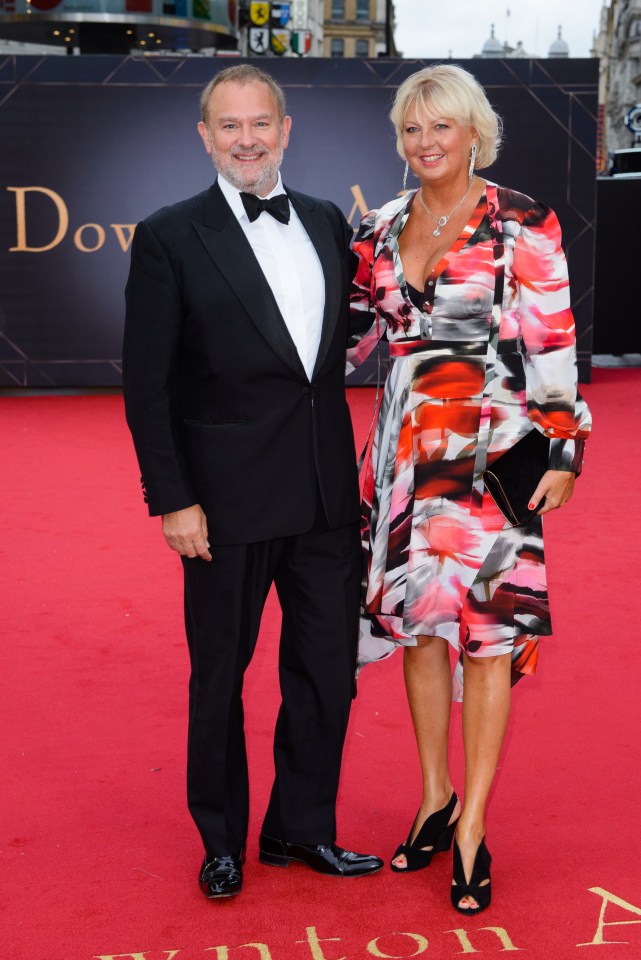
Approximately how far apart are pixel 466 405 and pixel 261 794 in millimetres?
1244

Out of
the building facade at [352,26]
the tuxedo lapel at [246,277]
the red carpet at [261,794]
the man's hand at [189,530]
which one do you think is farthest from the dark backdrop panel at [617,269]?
the building facade at [352,26]

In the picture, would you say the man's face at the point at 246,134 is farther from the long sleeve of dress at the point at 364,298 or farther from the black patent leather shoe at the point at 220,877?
the black patent leather shoe at the point at 220,877

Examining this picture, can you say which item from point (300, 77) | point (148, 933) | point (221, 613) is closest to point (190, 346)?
point (221, 613)

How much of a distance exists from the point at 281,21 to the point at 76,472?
26.8 m

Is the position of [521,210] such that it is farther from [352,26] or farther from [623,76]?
[352,26]

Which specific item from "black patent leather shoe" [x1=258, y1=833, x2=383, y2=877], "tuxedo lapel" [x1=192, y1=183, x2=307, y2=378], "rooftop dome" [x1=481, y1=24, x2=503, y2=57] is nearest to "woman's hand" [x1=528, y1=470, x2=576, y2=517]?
"tuxedo lapel" [x1=192, y1=183, x2=307, y2=378]

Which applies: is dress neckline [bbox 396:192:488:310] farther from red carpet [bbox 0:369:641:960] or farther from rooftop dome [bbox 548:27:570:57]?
rooftop dome [bbox 548:27:570:57]

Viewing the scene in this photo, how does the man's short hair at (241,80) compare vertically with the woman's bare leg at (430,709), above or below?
above

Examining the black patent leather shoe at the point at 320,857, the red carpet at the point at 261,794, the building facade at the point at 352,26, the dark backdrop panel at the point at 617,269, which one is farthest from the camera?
the building facade at the point at 352,26

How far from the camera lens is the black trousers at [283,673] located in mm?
2654

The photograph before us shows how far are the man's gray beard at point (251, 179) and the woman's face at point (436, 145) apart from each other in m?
0.30

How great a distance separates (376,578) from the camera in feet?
9.11

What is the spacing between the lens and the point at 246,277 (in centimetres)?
254

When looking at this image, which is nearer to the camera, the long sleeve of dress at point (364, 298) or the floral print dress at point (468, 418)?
the floral print dress at point (468, 418)
